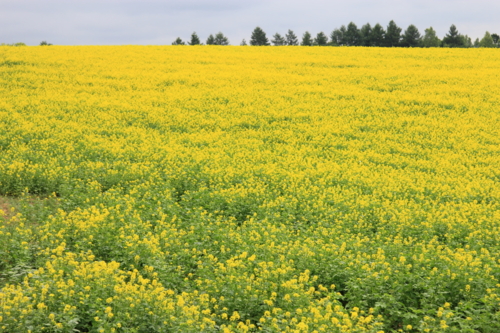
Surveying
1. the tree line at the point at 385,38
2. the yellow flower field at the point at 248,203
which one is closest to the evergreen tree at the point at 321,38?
the tree line at the point at 385,38

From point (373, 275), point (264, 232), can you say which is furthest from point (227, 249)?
point (373, 275)

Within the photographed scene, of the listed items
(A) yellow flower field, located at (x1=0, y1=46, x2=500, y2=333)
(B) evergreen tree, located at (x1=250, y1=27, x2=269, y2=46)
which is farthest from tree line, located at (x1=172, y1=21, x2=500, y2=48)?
(A) yellow flower field, located at (x1=0, y1=46, x2=500, y2=333)

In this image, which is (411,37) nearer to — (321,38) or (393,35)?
(393,35)

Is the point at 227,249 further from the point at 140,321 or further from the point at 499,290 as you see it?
the point at 499,290

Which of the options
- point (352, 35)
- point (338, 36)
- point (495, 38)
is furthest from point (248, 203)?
point (338, 36)

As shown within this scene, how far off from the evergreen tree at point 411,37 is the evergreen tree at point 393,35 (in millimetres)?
1013

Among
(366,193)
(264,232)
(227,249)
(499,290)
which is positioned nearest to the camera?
(499,290)

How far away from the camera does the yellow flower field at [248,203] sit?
5.64m

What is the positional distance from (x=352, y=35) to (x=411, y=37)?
424 inches

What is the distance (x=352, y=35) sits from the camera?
7131cm

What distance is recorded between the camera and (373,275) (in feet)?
21.1

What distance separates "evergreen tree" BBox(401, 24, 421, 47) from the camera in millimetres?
63000

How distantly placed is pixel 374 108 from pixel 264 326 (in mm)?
16721

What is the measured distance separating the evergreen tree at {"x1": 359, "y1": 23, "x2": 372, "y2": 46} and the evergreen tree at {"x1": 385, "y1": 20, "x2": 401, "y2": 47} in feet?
8.51
